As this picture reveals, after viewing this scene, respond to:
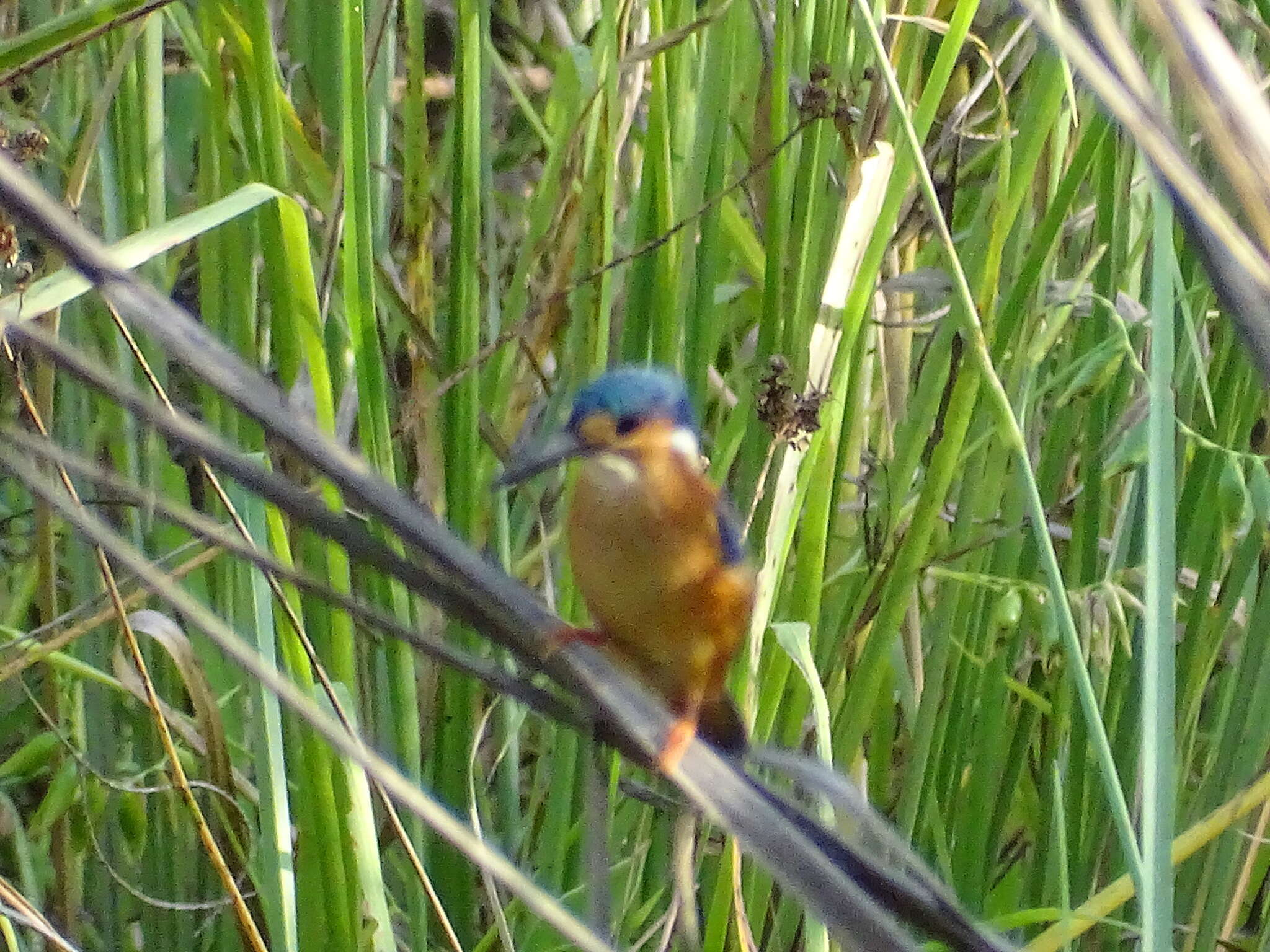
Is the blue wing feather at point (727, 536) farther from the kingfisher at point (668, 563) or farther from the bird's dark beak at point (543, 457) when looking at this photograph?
the bird's dark beak at point (543, 457)

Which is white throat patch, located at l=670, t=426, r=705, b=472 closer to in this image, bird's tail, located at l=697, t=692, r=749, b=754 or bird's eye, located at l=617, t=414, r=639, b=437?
bird's eye, located at l=617, t=414, r=639, b=437

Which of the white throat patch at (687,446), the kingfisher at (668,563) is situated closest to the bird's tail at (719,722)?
the kingfisher at (668,563)

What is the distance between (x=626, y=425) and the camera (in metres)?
0.84

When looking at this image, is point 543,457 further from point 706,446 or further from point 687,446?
point 706,446

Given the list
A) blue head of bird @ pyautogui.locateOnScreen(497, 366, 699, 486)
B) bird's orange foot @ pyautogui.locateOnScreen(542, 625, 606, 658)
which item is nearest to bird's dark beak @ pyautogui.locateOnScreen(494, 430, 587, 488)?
blue head of bird @ pyautogui.locateOnScreen(497, 366, 699, 486)

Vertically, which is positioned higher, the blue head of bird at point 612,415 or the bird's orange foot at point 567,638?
the blue head of bird at point 612,415

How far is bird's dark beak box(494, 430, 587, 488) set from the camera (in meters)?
0.82

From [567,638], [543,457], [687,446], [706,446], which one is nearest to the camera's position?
[567,638]

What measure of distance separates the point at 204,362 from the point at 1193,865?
93cm

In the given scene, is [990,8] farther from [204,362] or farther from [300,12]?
[204,362]

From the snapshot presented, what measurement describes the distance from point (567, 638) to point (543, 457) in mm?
260

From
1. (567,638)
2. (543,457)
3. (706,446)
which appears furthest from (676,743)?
(706,446)

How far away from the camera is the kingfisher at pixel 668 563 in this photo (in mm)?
895

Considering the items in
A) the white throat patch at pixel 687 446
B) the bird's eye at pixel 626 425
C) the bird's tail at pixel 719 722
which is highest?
the bird's eye at pixel 626 425
